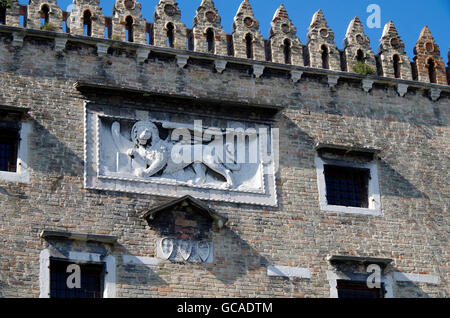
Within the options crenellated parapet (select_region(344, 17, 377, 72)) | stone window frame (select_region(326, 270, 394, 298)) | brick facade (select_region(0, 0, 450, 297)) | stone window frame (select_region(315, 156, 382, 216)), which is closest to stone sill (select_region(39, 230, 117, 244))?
brick facade (select_region(0, 0, 450, 297))

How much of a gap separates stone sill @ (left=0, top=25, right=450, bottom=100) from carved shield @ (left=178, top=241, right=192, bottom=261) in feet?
13.3

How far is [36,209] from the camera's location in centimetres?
2480

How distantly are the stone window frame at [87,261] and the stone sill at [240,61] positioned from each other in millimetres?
4638

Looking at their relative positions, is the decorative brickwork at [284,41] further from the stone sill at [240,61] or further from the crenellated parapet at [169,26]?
the crenellated parapet at [169,26]

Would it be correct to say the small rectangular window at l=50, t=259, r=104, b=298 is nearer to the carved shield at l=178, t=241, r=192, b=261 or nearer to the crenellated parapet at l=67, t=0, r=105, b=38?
the carved shield at l=178, t=241, r=192, b=261

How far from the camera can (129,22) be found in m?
27.5

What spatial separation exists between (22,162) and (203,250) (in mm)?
3909

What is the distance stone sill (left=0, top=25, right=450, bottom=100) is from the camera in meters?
26.4

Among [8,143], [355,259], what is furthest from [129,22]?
[355,259]

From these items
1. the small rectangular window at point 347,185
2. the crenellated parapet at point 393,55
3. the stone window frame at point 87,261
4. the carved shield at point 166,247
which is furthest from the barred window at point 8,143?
the crenellated parapet at point 393,55

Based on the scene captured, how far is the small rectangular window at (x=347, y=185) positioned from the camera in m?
27.1

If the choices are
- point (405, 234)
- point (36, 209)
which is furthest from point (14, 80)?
point (405, 234)
